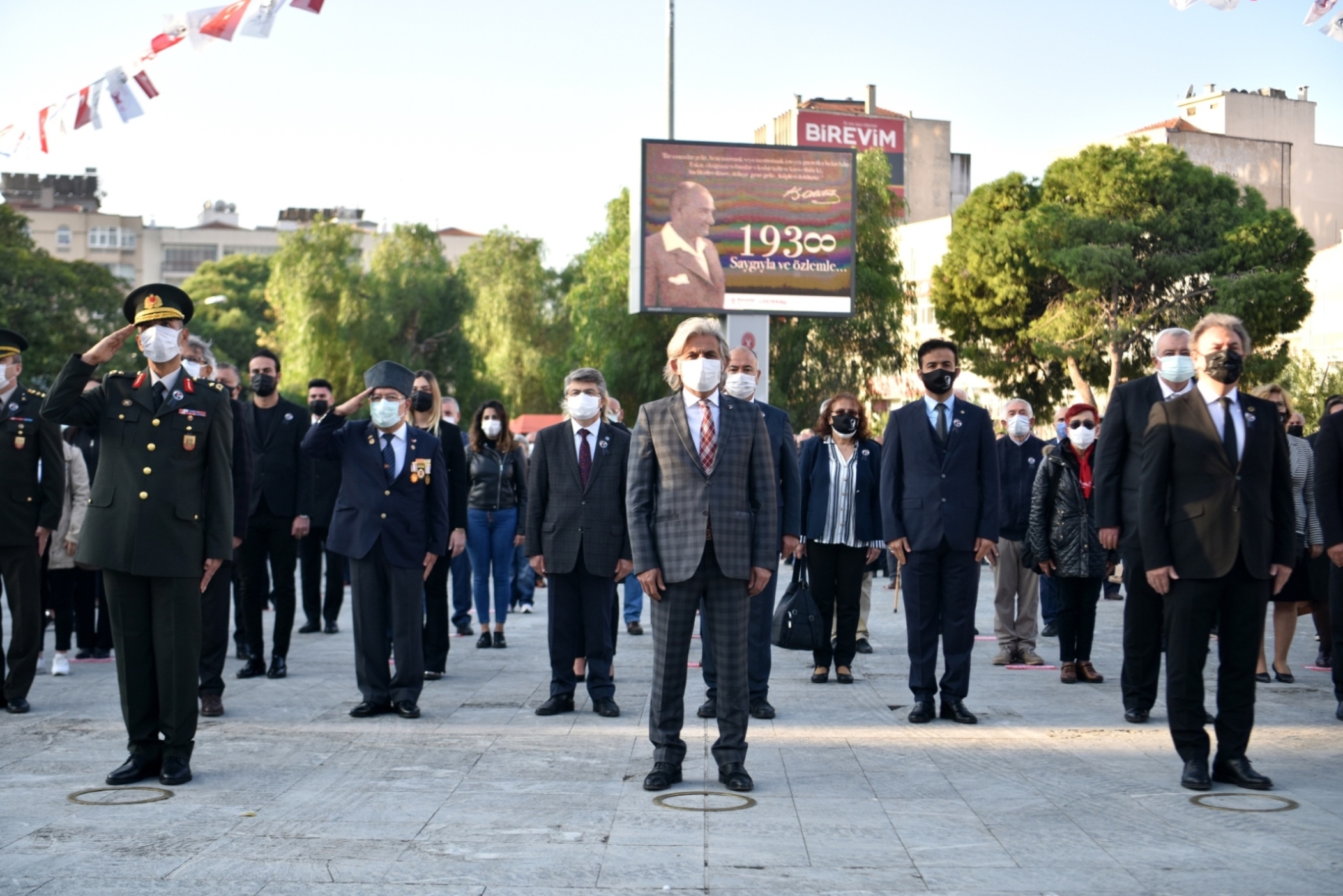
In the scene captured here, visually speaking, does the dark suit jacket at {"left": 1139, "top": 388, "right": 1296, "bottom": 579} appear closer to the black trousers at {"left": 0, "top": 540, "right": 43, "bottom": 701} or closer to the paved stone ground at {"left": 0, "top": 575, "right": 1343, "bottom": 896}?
the paved stone ground at {"left": 0, "top": 575, "right": 1343, "bottom": 896}

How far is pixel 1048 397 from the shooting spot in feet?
179

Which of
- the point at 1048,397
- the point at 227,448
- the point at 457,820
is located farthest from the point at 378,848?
the point at 1048,397

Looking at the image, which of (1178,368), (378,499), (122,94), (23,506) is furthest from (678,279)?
(1178,368)

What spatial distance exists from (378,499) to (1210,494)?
15.6 ft

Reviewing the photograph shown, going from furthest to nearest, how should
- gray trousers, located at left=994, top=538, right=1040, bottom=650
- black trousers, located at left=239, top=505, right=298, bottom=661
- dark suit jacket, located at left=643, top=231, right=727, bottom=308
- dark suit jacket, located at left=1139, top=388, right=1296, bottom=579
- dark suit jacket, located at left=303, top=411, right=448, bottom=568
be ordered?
dark suit jacket, located at left=643, top=231, right=727, bottom=308, gray trousers, located at left=994, top=538, right=1040, bottom=650, black trousers, located at left=239, top=505, right=298, bottom=661, dark suit jacket, located at left=303, top=411, right=448, bottom=568, dark suit jacket, located at left=1139, top=388, right=1296, bottom=579

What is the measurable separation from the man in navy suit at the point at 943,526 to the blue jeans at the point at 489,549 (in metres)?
4.84

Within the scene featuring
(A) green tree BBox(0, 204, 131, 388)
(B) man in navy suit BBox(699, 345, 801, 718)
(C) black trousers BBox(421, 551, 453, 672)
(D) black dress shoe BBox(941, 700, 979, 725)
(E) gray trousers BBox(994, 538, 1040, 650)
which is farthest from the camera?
(A) green tree BBox(0, 204, 131, 388)

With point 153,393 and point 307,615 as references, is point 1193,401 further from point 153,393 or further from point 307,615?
point 307,615

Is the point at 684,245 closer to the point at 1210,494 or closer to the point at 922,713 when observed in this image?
the point at 922,713

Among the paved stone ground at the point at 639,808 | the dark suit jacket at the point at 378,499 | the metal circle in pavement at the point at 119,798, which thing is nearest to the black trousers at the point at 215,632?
the paved stone ground at the point at 639,808

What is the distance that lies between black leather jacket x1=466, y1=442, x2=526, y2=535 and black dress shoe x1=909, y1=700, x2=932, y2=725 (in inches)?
205

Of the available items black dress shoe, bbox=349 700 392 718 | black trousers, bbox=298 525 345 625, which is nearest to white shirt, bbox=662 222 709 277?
black trousers, bbox=298 525 345 625

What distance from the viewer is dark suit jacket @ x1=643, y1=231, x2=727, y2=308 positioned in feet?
86.2

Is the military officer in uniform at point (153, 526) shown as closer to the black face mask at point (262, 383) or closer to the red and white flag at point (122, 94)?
the black face mask at point (262, 383)
